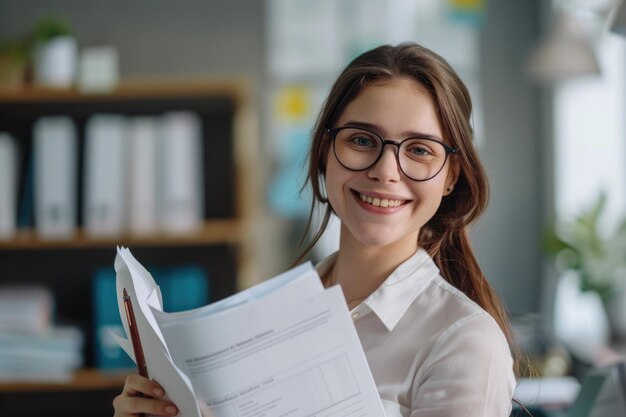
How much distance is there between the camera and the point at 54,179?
3.01 m

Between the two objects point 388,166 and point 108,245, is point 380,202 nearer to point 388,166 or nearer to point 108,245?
point 388,166

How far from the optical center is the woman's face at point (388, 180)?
3.67ft

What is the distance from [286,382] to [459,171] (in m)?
0.41

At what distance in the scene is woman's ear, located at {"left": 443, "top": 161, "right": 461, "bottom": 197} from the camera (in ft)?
3.89

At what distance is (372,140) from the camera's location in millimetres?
1138

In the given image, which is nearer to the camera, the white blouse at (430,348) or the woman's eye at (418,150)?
the white blouse at (430,348)

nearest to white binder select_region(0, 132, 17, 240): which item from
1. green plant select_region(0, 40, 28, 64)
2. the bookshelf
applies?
the bookshelf

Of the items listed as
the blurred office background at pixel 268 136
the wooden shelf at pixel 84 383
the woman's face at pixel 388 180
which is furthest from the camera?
the blurred office background at pixel 268 136

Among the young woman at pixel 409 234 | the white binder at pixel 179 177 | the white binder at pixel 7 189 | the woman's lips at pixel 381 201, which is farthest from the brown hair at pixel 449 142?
the white binder at pixel 7 189

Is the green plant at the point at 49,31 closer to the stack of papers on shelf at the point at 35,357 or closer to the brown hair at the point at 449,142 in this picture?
the stack of papers on shelf at the point at 35,357

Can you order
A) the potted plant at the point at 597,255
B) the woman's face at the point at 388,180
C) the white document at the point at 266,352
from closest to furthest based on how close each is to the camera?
the white document at the point at 266,352
the woman's face at the point at 388,180
the potted plant at the point at 597,255

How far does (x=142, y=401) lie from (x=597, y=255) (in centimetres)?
263

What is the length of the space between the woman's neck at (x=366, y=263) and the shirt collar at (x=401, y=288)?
0.06 feet

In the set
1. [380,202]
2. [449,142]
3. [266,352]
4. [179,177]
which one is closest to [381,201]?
[380,202]
